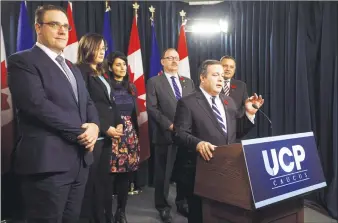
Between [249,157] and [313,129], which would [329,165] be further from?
[249,157]

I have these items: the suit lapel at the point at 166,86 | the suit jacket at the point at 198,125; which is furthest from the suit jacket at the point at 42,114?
the suit lapel at the point at 166,86

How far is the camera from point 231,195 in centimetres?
148

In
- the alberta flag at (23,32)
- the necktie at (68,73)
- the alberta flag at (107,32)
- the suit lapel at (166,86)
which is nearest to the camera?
the necktie at (68,73)

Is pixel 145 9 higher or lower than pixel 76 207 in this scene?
higher

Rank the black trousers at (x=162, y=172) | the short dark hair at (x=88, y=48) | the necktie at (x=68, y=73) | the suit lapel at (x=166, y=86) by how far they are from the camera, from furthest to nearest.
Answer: the suit lapel at (x=166, y=86) < the black trousers at (x=162, y=172) < the short dark hair at (x=88, y=48) < the necktie at (x=68, y=73)

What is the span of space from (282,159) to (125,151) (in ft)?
4.54

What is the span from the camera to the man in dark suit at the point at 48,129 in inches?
54.2

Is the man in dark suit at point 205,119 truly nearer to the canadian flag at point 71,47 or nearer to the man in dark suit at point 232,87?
the man in dark suit at point 232,87

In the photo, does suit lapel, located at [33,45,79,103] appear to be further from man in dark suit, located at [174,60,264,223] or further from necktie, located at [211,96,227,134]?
necktie, located at [211,96,227,134]

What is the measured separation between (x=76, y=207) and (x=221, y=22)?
3.05 metres

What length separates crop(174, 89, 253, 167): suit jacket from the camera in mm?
1876

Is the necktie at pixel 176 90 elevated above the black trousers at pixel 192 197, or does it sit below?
above

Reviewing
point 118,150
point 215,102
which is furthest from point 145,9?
point 215,102

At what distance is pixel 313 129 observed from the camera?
11.5 feet
